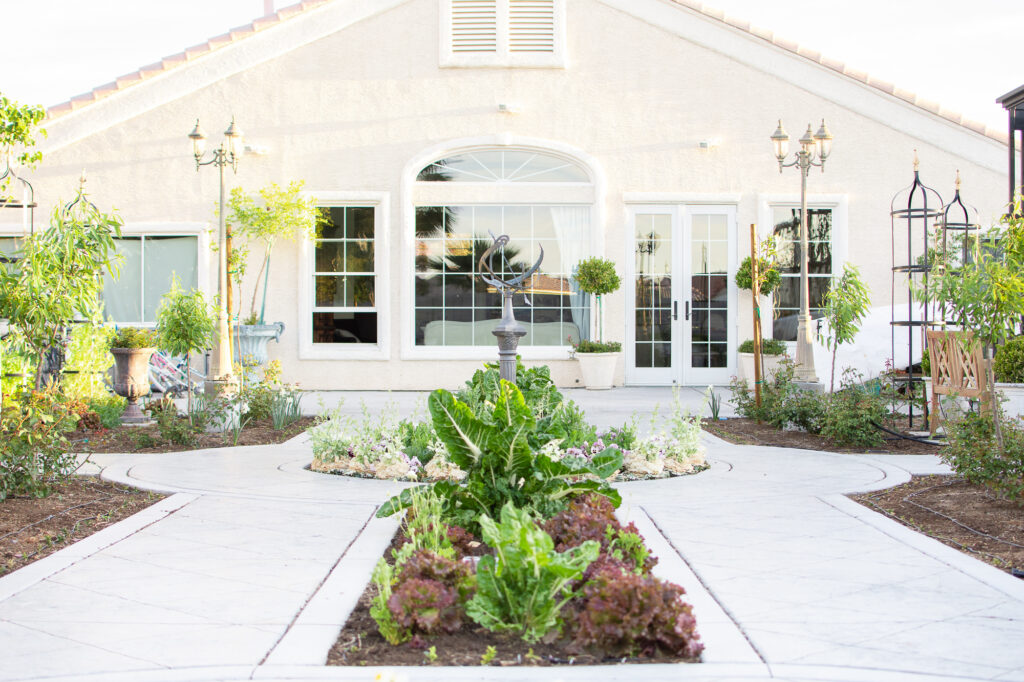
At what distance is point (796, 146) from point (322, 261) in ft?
23.4

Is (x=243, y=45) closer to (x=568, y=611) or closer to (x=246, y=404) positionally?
(x=246, y=404)

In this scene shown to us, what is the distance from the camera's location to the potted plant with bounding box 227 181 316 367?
12.7 m

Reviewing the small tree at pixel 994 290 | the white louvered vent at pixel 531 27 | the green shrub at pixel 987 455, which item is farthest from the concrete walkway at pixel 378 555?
the white louvered vent at pixel 531 27

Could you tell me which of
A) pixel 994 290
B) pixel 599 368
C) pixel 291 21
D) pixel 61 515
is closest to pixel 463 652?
pixel 61 515

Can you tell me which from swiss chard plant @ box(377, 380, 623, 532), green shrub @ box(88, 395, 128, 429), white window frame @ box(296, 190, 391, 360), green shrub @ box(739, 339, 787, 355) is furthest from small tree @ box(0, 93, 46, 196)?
green shrub @ box(739, 339, 787, 355)

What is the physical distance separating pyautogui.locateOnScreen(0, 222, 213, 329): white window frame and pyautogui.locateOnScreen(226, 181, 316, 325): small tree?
0.50 meters

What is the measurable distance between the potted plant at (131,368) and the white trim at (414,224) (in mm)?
3990

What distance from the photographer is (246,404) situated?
9.07 metres

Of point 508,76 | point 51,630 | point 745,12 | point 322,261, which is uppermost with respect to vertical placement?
point 745,12

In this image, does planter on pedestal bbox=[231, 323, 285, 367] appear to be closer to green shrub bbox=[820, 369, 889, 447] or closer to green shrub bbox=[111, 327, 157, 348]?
green shrub bbox=[111, 327, 157, 348]

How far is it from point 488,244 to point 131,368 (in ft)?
17.7

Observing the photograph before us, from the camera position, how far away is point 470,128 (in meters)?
13.3

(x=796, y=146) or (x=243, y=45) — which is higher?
(x=243, y=45)

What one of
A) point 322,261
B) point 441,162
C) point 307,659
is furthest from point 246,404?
point 307,659
